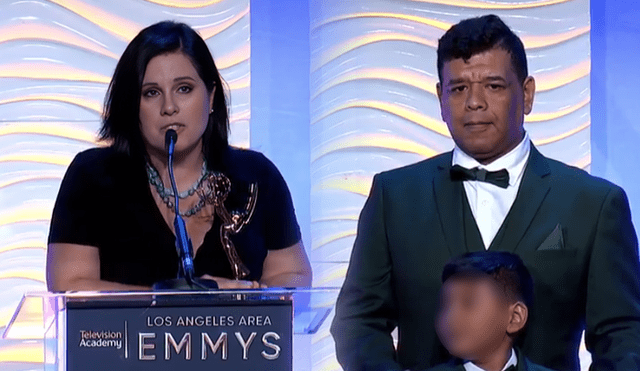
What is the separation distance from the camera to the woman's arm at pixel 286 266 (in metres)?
3.00

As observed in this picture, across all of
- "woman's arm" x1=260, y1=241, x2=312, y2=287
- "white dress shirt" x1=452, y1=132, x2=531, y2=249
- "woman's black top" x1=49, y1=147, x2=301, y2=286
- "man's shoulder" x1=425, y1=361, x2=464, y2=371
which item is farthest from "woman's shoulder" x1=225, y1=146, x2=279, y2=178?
"man's shoulder" x1=425, y1=361, x2=464, y2=371

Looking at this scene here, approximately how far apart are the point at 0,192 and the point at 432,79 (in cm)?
173

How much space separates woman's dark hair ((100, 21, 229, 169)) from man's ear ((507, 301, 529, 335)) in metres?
1.23

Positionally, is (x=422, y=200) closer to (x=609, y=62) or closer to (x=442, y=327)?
(x=442, y=327)

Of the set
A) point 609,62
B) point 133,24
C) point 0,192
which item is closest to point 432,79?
point 609,62

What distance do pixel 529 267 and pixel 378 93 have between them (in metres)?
2.05

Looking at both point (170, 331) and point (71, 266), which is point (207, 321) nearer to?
point (170, 331)

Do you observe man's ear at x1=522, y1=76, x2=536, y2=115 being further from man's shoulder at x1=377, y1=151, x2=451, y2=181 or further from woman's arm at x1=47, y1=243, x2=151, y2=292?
woman's arm at x1=47, y1=243, x2=151, y2=292

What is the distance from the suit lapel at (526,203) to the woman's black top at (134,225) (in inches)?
37.6

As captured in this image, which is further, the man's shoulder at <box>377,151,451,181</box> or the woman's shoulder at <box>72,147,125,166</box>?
the woman's shoulder at <box>72,147,125,166</box>

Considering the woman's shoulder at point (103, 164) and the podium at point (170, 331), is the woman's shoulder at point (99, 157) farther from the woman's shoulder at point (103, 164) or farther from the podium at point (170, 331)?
the podium at point (170, 331)

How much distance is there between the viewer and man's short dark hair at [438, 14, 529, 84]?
2.25 m

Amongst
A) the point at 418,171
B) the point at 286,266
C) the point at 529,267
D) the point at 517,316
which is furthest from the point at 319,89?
the point at 517,316

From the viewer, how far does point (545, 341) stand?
2166 mm
